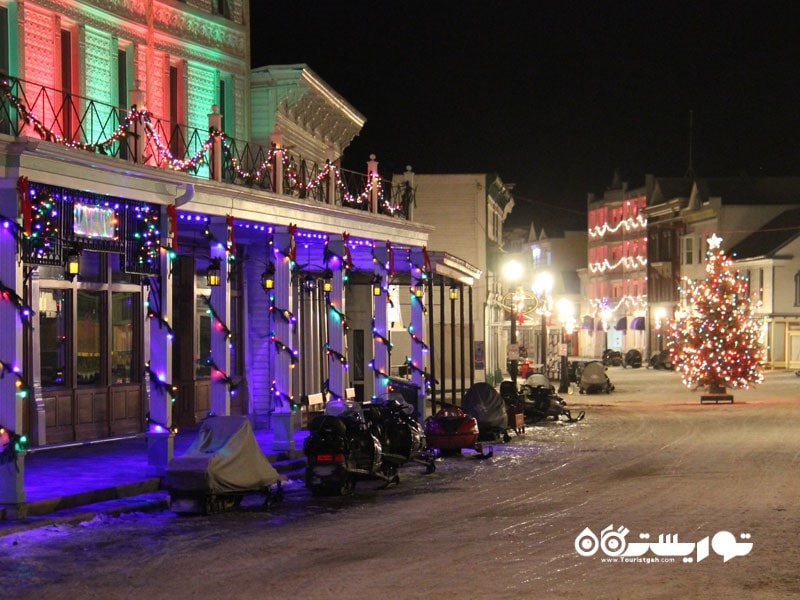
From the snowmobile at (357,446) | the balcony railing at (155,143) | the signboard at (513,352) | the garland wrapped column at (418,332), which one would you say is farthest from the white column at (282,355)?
the signboard at (513,352)

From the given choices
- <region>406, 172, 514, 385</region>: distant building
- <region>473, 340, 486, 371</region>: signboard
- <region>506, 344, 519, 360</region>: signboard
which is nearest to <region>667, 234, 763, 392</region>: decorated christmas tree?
<region>506, 344, 519, 360</region>: signboard

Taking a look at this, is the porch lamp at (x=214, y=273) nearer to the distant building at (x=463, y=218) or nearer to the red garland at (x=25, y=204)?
the red garland at (x=25, y=204)

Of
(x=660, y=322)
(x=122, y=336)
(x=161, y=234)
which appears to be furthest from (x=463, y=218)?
(x=161, y=234)

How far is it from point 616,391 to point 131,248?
36.1 metres

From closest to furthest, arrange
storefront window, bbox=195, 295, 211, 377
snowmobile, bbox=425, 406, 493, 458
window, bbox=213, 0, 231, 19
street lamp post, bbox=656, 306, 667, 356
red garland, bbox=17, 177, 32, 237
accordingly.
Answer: red garland, bbox=17, 177, 32, 237, snowmobile, bbox=425, 406, 493, 458, storefront window, bbox=195, 295, 211, 377, window, bbox=213, 0, 231, 19, street lamp post, bbox=656, 306, 667, 356

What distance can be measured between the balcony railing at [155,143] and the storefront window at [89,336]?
268 cm

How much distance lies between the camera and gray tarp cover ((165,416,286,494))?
623 inches

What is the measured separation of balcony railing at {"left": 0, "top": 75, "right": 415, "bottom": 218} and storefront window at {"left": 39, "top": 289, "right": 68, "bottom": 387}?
8.96ft

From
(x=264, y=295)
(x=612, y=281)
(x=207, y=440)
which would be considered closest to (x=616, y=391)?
(x=264, y=295)

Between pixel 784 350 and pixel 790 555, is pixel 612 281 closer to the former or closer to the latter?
pixel 784 350

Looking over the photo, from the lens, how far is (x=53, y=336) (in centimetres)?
2230

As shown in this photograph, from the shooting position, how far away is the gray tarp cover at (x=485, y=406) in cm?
2766

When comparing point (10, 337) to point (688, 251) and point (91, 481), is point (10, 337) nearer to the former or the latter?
point (91, 481)

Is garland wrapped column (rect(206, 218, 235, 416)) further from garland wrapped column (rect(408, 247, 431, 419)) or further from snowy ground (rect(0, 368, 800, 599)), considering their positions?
garland wrapped column (rect(408, 247, 431, 419))
